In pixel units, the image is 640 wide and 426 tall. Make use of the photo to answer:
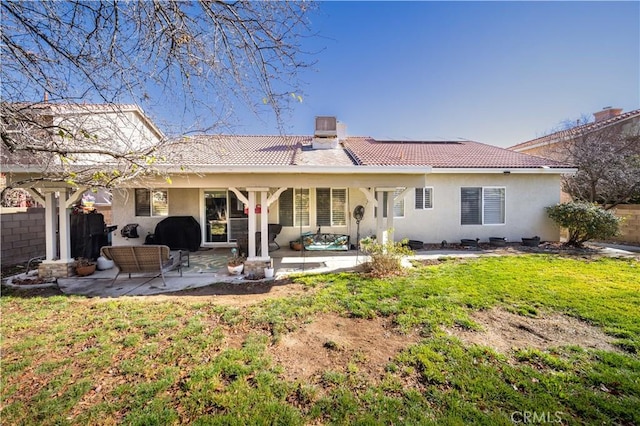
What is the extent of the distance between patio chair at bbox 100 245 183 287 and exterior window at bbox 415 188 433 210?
348 inches

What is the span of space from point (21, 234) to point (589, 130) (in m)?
24.9

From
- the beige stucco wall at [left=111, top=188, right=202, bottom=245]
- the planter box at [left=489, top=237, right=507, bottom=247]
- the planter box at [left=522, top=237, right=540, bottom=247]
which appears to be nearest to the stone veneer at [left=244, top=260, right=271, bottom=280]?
the beige stucco wall at [left=111, top=188, right=202, bottom=245]

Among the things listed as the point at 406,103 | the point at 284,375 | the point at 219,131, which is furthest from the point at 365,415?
the point at 406,103

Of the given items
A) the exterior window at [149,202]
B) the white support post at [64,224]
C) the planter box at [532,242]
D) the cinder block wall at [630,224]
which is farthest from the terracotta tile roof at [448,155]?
the white support post at [64,224]

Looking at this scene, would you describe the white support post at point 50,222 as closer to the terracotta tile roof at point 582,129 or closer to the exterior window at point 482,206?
the exterior window at point 482,206

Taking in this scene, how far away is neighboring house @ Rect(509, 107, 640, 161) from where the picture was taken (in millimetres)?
13586

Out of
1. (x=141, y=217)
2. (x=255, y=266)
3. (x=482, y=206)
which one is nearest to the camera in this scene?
(x=255, y=266)

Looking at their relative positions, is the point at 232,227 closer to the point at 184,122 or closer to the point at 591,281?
the point at 184,122

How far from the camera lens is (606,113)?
16.3 meters

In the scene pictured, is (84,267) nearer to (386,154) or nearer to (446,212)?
(386,154)

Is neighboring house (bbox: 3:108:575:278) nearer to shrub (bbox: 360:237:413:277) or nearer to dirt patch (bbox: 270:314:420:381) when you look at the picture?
shrub (bbox: 360:237:413:277)

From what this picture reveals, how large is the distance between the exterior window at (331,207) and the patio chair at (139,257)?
5.58 meters

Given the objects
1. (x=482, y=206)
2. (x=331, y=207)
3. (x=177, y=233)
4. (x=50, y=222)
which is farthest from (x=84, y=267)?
(x=482, y=206)

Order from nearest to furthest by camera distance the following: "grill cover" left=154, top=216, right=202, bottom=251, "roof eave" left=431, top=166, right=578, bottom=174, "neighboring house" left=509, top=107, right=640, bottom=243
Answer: "grill cover" left=154, top=216, right=202, bottom=251
"roof eave" left=431, top=166, right=578, bottom=174
"neighboring house" left=509, top=107, right=640, bottom=243
